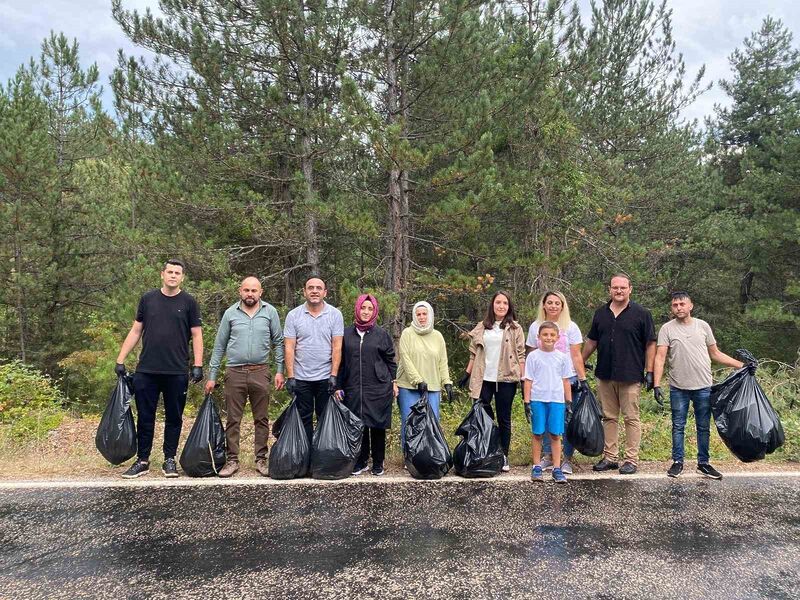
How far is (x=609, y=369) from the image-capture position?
4730 millimetres

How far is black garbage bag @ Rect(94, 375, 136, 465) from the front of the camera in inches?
169

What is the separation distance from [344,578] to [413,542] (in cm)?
55

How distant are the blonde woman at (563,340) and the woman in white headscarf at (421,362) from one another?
A: 0.90 meters

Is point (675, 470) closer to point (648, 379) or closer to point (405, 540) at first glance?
point (648, 379)

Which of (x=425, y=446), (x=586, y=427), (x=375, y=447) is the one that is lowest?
(x=375, y=447)

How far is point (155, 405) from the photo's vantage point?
177 inches

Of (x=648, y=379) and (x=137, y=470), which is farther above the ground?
(x=648, y=379)

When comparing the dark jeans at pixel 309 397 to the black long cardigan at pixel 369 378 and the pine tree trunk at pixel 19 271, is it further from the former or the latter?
the pine tree trunk at pixel 19 271

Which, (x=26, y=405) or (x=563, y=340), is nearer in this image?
(x=563, y=340)

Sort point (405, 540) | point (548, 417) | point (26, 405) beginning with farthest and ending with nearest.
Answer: point (26, 405) → point (548, 417) → point (405, 540)

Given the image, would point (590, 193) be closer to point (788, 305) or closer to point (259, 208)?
point (259, 208)

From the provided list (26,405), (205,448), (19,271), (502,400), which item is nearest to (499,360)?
(502,400)

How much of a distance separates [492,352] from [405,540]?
206 centimetres

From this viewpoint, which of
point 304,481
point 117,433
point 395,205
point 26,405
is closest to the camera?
point 304,481
